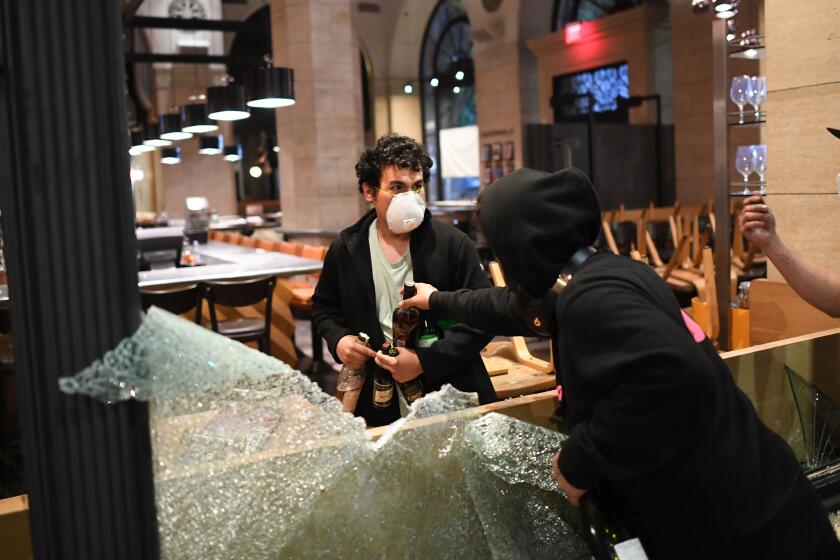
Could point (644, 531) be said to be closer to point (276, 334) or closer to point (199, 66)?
point (276, 334)

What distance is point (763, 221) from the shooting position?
2.47 m

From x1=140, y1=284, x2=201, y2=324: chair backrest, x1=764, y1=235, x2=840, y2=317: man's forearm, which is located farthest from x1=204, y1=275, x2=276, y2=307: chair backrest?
x1=764, y1=235, x2=840, y2=317: man's forearm

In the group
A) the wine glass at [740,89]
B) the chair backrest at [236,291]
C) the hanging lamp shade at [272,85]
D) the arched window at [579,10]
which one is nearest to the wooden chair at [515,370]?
the wine glass at [740,89]

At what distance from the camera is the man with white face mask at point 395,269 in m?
2.29

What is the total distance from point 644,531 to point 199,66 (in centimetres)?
1752

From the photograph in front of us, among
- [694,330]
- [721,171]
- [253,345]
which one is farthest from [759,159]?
[253,345]

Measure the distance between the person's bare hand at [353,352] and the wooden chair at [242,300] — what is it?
3340 mm

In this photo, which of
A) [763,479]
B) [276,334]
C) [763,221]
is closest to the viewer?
[763,479]

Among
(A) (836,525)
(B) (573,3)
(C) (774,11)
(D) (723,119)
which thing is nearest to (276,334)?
(D) (723,119)

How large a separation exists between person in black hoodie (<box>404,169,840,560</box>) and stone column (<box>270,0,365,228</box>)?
9.05m

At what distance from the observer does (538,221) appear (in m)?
1.37

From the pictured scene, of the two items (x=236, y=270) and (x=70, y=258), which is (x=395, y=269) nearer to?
(x=70, y=258)

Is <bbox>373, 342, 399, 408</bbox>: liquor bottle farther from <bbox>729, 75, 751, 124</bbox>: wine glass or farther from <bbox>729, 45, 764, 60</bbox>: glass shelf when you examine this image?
<bbox>729, 45, 764, 60</bbox>: glass shelf

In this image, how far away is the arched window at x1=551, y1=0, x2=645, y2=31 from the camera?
14.6 m
